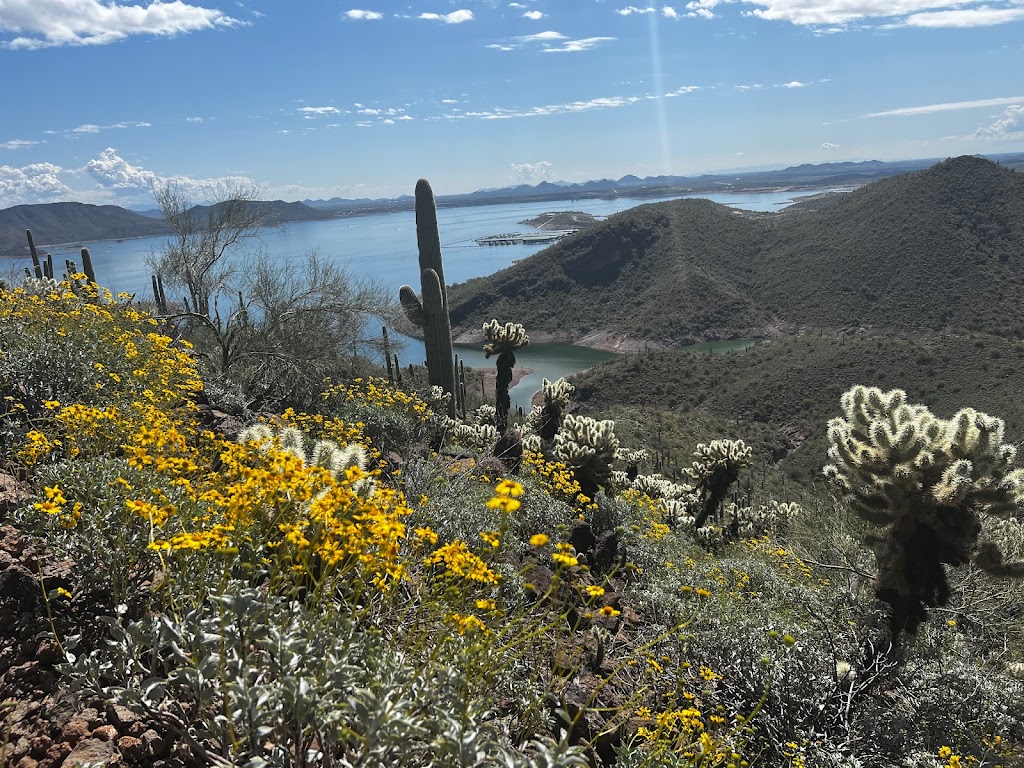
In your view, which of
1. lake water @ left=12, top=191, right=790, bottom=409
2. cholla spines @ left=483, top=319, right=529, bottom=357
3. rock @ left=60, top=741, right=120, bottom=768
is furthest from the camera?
lake water @ left=12, top=191, right=790, bottom=409

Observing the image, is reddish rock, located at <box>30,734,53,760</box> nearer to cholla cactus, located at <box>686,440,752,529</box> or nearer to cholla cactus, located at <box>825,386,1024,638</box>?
cholla cactus, located at <box>825,386,1024,638</box>

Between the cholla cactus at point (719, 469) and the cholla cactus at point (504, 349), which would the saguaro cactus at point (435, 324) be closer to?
the cholla cactus at point (504, 349)

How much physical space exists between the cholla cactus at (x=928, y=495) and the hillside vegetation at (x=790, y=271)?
54.8 metres

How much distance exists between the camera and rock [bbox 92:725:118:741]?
7.07ft

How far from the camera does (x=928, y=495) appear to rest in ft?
16.7

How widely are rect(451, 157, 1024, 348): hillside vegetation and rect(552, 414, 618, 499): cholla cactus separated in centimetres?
5283

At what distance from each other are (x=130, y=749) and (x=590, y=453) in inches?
295

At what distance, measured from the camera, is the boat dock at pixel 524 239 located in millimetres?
164375

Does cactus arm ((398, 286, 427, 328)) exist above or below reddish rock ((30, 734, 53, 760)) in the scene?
above

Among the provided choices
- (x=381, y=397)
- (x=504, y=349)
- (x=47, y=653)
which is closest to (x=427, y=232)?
(x=504, y=349)

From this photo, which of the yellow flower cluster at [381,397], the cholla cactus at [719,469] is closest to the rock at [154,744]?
the yellow flower cluster at [381,397]

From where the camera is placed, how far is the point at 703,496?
14.3 metres

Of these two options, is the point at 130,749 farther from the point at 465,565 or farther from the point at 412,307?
the point at 412,307

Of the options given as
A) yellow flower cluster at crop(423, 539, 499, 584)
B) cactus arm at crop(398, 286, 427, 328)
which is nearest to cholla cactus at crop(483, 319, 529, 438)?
cactus arm at crop(398, 286, 427, 328)
